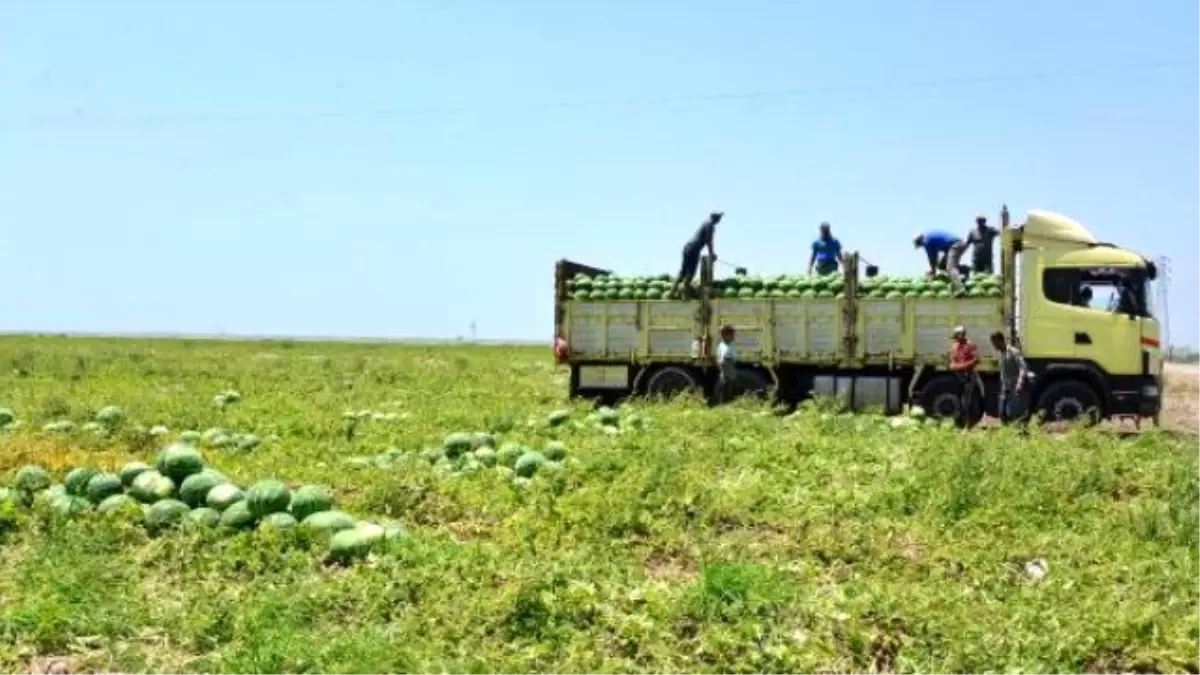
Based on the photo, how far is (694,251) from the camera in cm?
2112

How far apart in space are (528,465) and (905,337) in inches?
429

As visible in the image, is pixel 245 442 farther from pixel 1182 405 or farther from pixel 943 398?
pixel 1182 405

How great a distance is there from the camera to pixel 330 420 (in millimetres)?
14938

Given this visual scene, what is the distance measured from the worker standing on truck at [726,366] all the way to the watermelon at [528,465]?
9.45 m

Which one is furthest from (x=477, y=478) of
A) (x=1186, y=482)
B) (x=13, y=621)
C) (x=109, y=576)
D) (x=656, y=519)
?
(x=1186, y=482)

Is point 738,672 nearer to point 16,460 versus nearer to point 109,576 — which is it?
point 109,576

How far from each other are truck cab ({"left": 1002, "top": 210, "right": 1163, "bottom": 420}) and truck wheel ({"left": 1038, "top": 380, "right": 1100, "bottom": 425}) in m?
0.02

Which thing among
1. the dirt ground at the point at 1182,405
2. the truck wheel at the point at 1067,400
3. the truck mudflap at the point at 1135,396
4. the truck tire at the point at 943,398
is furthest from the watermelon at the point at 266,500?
the dirt ground at the point at 1182,405

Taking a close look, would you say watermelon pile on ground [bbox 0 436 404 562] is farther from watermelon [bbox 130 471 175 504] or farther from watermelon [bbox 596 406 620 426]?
watermelon [bbox 596 406 620 426]

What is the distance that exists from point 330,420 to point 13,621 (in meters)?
9.09

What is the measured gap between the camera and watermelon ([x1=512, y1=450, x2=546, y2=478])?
1049 centimetres

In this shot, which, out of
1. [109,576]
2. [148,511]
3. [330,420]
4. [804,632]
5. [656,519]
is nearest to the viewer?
[804,632]

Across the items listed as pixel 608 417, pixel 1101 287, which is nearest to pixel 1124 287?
pixel 1101 287

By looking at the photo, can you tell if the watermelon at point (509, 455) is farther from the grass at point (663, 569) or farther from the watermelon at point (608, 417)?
the watermelon at point (608, 417)
